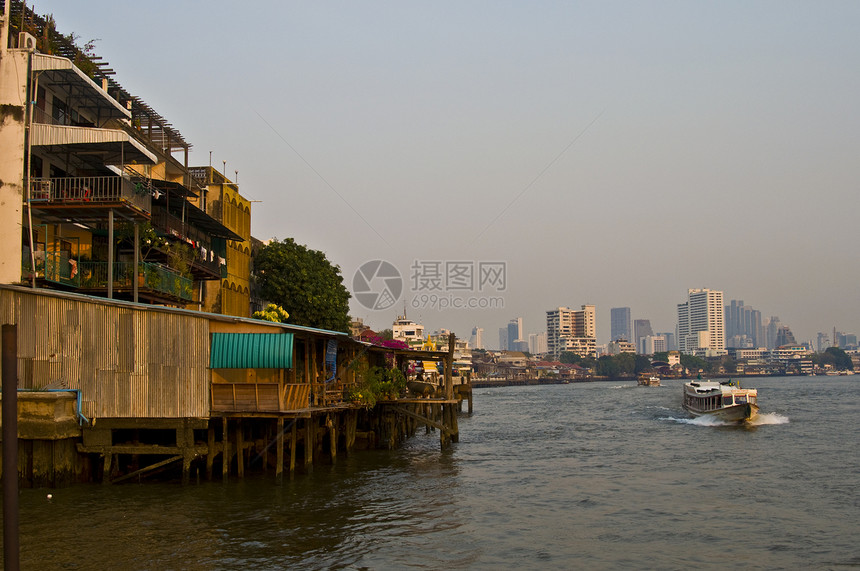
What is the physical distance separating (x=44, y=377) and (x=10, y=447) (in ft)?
56.8

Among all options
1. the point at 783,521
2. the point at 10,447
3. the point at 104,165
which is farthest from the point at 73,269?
the point at 783,521

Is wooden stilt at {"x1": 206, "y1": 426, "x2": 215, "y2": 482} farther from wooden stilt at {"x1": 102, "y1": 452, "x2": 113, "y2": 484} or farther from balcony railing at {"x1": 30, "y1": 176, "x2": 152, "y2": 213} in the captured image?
balcony railing at {"x1": 30, "y1": 176, "x2": 152, "y2": 213}

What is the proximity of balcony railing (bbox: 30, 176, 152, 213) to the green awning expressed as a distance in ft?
27.0

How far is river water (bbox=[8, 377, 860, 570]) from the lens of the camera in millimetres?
18875

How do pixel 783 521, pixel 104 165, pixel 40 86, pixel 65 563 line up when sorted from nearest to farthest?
1. pixel 65 563
2. pixel 783 521
3. pixel 40 86
4. pixel 104 165

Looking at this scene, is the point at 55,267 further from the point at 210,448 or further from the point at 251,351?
the point at 210,448

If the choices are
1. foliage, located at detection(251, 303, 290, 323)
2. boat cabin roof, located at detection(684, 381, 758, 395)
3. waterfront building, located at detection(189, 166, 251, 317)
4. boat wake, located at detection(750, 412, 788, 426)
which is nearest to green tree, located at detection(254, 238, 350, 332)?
waterfront building, located at detection(189, 166, 251, 317)

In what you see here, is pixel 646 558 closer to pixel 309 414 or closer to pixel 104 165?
pixel 309 414

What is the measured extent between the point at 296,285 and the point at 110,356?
125ft

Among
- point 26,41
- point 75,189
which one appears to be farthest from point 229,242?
point 26,41

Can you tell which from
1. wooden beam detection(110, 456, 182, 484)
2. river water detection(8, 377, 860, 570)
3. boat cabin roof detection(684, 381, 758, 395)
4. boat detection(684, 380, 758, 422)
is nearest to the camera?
river water detection(8, 377, 860, 570)

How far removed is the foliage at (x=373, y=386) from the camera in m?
33.4

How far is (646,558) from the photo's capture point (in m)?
19.2

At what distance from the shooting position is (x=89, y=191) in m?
31.9
